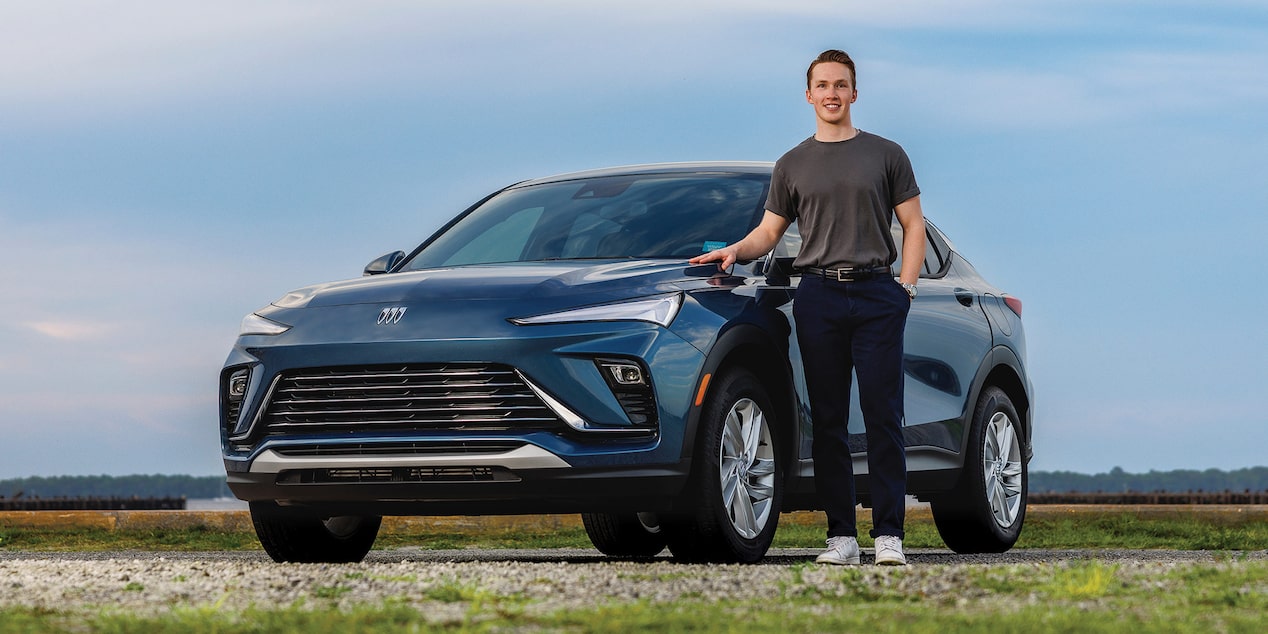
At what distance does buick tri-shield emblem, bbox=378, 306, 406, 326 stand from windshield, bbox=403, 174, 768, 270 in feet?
3.80

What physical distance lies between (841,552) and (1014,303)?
328 cm

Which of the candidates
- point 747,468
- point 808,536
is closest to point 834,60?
point 747,468

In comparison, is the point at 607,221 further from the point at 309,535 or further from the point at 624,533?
the point at 624,533

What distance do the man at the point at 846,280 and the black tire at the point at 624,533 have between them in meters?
2.26

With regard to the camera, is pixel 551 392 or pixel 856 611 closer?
pixel 856 611

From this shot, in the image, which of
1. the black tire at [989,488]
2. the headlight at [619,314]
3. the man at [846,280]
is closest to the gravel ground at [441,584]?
the headlight at [619,314]

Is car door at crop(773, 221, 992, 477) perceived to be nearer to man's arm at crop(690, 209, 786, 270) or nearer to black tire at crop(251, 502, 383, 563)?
man's arm at crop(690, 209, 786, 270)

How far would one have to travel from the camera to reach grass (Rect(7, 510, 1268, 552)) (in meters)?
11.9

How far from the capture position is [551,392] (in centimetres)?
657

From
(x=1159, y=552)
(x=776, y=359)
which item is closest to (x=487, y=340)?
(x=776, y=359)

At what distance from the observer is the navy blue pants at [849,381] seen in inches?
282

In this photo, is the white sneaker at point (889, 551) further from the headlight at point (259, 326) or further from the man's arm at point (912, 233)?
the headlight at point (259, 326)

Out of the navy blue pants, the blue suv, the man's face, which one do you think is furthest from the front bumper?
the man's face

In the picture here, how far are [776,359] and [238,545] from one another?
6227 mm
